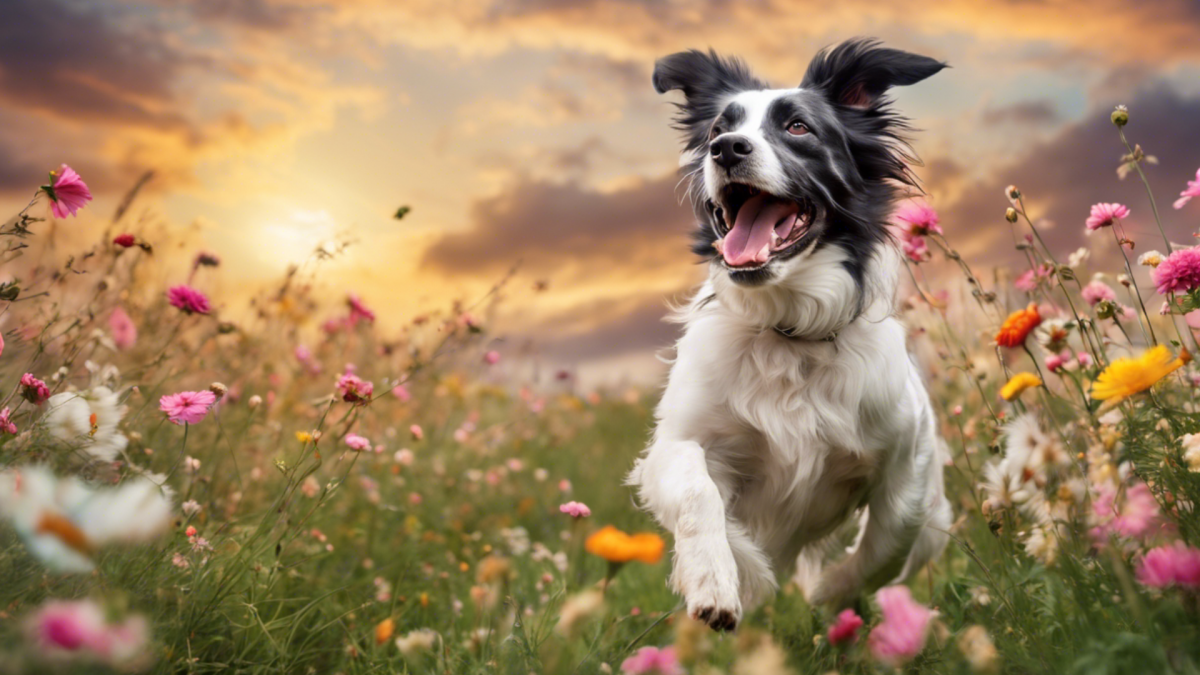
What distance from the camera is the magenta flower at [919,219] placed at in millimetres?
3002

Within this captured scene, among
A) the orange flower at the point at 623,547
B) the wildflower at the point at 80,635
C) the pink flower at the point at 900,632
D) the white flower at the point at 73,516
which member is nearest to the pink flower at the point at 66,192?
the white flower at the point at 73,516

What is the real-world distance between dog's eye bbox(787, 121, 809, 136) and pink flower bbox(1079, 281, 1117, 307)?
1166 millimetres

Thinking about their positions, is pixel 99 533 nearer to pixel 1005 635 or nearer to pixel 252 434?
pixel 1005 635

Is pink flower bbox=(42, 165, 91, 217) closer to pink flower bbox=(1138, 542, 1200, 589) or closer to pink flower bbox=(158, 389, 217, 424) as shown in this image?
pink flower bbox=(158, 389, 217, 424)

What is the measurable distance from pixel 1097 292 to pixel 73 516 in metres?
3.13

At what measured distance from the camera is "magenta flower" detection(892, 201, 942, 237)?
3.00 m

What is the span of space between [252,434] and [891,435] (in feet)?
10.2

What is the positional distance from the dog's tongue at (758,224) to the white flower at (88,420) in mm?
2030

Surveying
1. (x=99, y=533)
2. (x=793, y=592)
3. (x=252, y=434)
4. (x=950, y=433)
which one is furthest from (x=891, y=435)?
(x=252, y=434)

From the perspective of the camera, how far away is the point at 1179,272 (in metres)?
2.21

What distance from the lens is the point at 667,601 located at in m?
3.61

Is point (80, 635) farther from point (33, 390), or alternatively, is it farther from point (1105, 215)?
point (1105, 215)

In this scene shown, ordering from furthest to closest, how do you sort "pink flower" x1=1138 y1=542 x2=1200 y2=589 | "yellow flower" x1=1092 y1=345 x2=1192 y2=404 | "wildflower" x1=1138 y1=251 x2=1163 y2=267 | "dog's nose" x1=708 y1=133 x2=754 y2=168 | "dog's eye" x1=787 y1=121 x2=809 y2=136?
1. "dog's eye" x1=787 y1=121 x2=809 y2=136
2. "dog's nose" x1=708 y1=133 x2=754 y2=168
3. "wildflower" x1=1138 y1=251 x2=1163 y2=267
4. "yellow flower" x1=1092 y1=345 x2=1192 y2=404
5. "pink flower" x1=1138 y1=542 x2=1200 y2=589

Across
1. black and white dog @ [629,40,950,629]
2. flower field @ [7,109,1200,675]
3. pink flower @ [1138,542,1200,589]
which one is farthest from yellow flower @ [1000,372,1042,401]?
black and white dog @ [629,40,950,629]
